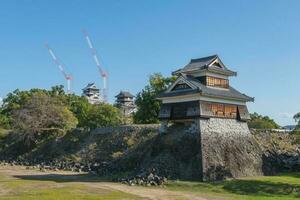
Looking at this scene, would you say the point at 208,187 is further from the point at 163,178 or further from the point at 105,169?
the point at 105,169

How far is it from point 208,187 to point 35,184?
41.9 ft

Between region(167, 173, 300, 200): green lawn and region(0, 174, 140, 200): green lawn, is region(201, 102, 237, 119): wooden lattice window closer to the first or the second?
region(167, 173, 300, 200): green lawn

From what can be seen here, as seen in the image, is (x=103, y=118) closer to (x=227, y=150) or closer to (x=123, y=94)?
(x=227, y=150)

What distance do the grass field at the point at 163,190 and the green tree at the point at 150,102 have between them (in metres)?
22.5

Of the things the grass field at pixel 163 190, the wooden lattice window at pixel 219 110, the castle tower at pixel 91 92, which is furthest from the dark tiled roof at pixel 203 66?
the castle tower at pixel 91 92

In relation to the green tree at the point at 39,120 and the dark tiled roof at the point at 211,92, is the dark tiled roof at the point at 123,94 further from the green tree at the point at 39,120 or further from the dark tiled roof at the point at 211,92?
the dark tiled roof at the point at 211,92

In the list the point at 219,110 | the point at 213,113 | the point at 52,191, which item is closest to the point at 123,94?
the point at 219,110

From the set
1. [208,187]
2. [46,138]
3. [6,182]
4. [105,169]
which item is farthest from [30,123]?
[208,187]

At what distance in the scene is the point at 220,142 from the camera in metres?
37.1

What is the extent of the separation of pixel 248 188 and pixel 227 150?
641cm

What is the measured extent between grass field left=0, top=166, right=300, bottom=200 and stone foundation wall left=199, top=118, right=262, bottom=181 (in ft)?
5.77

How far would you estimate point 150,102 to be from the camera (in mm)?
56094

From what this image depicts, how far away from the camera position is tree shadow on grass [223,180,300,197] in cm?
2980

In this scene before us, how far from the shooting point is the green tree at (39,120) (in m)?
59.7
